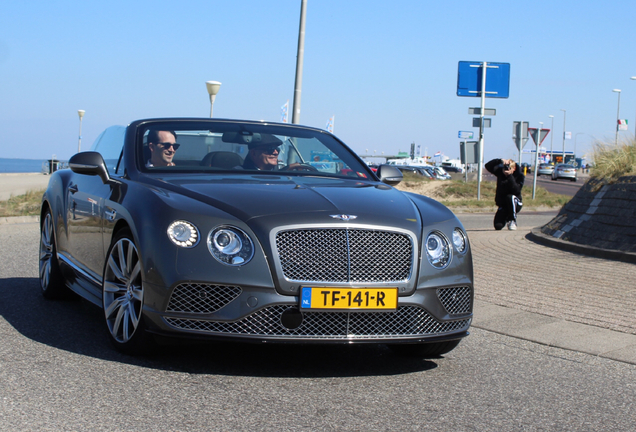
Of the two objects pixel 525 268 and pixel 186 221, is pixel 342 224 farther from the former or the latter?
pixel 525 268

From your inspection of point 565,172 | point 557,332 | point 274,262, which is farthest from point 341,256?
point 565,172

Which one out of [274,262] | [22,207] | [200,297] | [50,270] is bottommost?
[22,207]

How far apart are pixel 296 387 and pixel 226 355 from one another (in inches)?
32.3

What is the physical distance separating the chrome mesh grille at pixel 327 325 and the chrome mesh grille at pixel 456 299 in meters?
0.15

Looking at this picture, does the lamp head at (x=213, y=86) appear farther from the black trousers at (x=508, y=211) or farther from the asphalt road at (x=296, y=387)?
the asphalt road at (x=296, y=387)

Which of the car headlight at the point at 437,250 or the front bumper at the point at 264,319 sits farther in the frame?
→ the car headlight at the point at 437,250

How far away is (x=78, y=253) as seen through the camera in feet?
19.2

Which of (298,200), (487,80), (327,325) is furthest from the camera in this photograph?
(487,80)

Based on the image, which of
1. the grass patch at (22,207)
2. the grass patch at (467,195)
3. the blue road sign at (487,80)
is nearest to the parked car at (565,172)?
the grass patch at (467,195)

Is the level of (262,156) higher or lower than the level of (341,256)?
higher

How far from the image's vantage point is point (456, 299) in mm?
4582

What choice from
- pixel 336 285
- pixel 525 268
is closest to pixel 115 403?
pixel 336 285

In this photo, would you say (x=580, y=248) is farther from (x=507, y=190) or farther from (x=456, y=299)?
(x=456, y=299)

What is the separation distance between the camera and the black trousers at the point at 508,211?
15.5m
